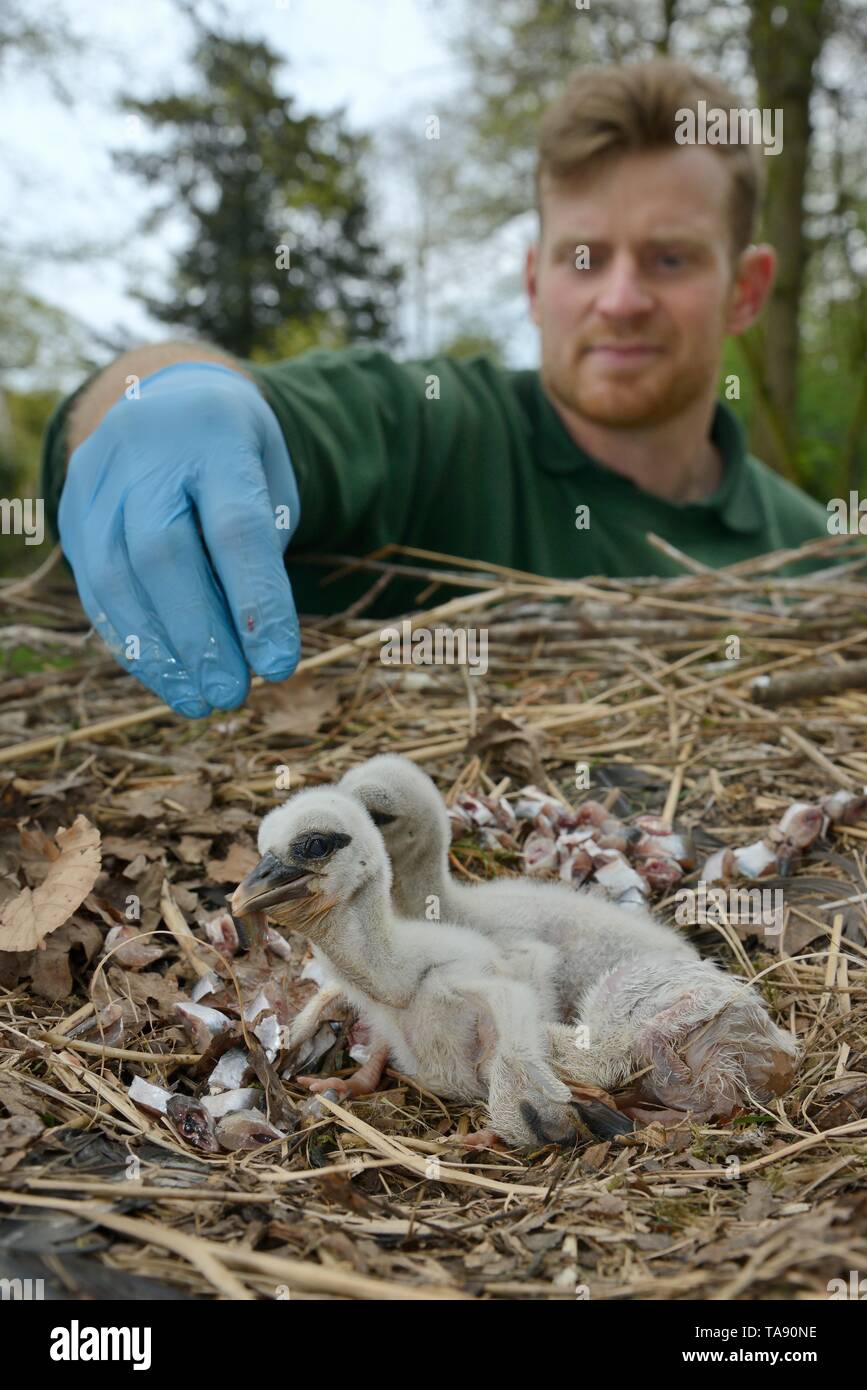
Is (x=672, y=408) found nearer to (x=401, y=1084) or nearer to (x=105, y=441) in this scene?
(x=105, y=441)

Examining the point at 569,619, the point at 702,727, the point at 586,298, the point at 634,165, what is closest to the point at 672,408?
the point at 586,298

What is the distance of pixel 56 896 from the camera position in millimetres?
1892

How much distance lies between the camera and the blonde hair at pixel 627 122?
4215 millimetres

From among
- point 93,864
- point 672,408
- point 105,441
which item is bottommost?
point 93,864

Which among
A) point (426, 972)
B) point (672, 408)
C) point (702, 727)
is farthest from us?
point (672, 408)

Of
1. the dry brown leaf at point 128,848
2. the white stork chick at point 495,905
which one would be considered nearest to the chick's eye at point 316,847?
the white stork chick at point 495,905

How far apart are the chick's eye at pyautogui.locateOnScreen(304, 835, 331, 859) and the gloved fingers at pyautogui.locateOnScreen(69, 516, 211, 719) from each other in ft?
2.44

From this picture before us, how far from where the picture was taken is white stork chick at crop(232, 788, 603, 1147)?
1.62 meters

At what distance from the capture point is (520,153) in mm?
13211

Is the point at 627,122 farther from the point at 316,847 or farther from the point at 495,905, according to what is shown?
the point at 316,847

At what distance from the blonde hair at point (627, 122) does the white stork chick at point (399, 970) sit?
3377 millimetres

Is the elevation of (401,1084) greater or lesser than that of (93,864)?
lesser
